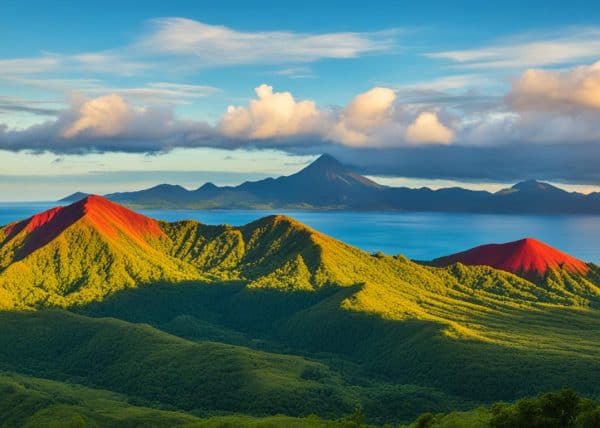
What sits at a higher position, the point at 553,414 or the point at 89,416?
the point at 553,414

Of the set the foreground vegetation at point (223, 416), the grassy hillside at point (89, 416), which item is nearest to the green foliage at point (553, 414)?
the foreground vegetation at point (223, 416)

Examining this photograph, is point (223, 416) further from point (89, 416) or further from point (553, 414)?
point (553, 414)

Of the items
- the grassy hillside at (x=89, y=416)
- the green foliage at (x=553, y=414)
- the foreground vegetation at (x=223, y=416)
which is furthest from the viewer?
the grassy hillside at (x=89, y=416)

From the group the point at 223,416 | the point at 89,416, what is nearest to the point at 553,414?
the point at 223,416

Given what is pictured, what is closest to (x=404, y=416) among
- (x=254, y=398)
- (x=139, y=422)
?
(x=254, y=398)

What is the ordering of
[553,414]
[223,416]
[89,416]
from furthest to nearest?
[223,416], [89,416], [553,414]

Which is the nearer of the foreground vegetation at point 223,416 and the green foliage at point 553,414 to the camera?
the green foliage at point 553,414

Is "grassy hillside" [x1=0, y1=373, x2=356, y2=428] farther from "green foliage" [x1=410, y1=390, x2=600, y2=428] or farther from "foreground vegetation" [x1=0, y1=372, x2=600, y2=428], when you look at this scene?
"green foliage" [x1=410, y1=390, x2=600, y2=428]

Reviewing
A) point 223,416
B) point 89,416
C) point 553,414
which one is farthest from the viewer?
point 223,416

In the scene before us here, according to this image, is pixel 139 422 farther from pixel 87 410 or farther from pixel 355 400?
pixel 355 400

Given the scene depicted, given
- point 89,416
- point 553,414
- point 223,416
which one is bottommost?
point 89,416

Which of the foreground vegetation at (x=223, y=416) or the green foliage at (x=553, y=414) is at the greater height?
the green foliage at (x=553, y=414)

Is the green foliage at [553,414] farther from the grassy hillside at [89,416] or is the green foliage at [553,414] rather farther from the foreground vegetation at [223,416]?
the grassy hillside at [89,416]

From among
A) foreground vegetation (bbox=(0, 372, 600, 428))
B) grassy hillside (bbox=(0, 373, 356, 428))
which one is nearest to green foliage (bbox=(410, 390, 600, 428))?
foreground vegetation (bbox=(0, 372, 600, 428))
